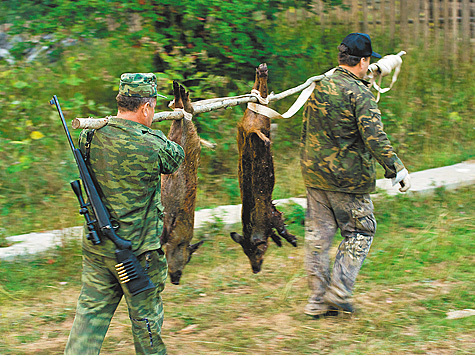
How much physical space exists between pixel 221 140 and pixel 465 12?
6144 millimetres

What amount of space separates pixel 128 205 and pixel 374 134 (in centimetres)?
201

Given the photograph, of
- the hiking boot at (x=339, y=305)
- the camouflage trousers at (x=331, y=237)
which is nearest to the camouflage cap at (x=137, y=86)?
the camouflage trousers at (x=331, y=237)

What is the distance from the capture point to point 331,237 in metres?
4.57

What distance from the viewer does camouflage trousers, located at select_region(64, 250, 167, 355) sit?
10.8 feet

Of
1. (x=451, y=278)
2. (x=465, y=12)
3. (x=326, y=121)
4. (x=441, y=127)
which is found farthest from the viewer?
(x=465, y=12)

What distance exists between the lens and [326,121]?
172 inches

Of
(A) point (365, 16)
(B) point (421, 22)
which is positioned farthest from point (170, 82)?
(B) point (421, 22)

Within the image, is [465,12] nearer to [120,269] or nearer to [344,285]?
[344,285]

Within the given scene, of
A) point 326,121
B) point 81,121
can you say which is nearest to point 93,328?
point 81,121

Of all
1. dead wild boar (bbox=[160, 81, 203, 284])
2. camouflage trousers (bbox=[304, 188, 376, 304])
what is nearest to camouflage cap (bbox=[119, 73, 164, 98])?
dead wild boar (bbox=[160, 81, 203, 284])

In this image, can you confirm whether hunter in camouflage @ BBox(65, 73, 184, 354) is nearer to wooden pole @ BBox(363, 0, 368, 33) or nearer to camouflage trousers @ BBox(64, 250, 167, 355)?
camouflage trousers @ BBox(64, 250, 167, 355)

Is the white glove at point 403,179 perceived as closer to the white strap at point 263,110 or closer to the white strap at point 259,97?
the white strap at point 263,110

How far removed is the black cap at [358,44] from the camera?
14.2 ft

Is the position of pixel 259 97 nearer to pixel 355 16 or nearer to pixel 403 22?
pixel 355 16
